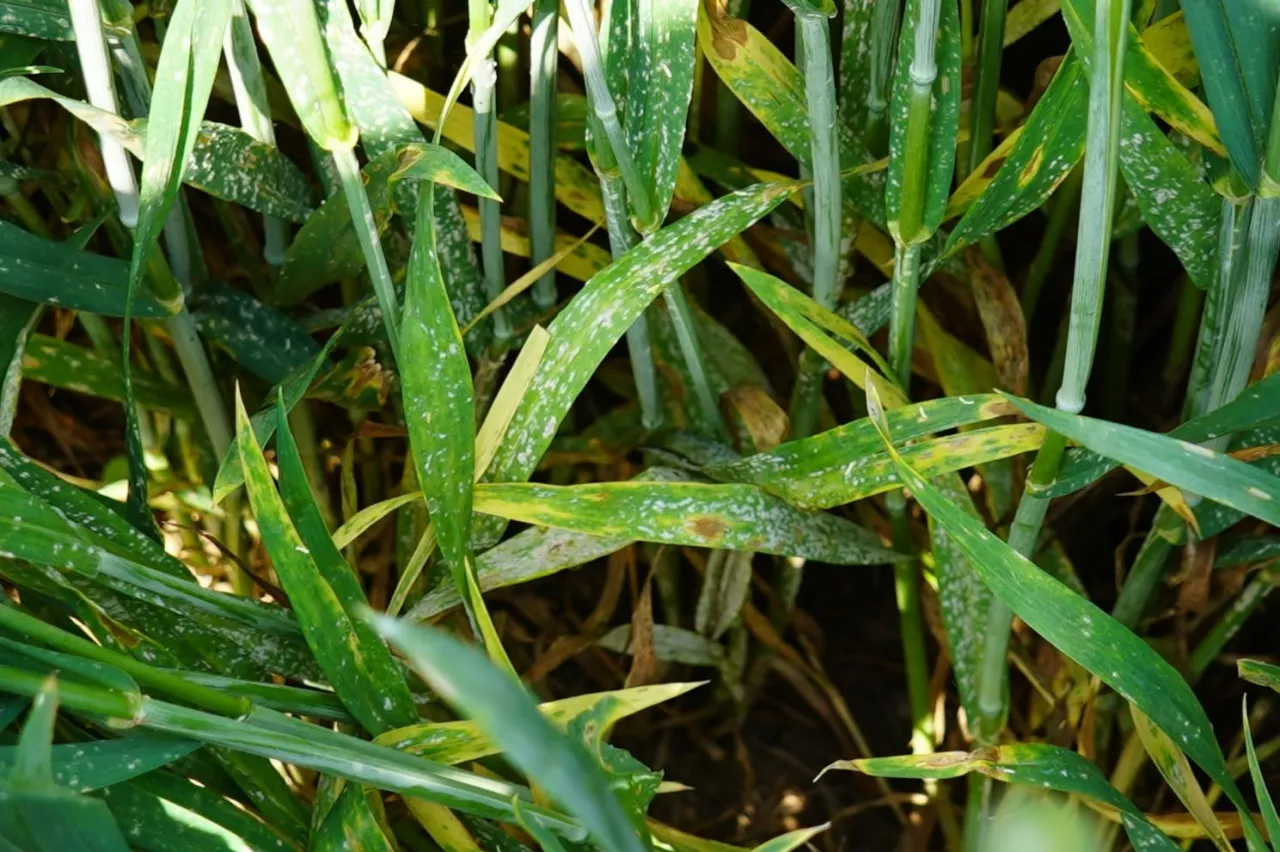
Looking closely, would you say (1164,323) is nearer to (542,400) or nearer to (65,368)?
(542,400)

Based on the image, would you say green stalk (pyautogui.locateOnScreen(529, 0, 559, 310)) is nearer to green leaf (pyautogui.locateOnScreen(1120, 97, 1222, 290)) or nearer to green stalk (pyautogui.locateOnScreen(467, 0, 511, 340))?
green stalk (pyautogui.locateOnScreen(467, 0, 511, 340))

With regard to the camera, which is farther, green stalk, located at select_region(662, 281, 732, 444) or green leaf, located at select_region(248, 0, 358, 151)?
green stalk, located at select_region(662, 281, 732, 444)

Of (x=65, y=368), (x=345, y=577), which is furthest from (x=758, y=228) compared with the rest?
(x=65, y=368)

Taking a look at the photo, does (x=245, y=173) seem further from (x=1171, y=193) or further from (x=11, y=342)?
(x=1171, y=193)

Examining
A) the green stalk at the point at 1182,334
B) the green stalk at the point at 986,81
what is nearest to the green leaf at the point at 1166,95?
the green stalk at the point at 986,81

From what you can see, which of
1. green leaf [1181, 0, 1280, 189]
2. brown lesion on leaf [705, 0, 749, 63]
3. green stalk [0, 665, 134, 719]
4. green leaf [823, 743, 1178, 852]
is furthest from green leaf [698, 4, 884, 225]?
green stalk [0, 665, 134, 719]

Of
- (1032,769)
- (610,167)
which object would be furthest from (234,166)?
(1032,769)

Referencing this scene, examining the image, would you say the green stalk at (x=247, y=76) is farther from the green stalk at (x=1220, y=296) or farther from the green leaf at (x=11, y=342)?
the green stalk at (x=1220, y=296)
